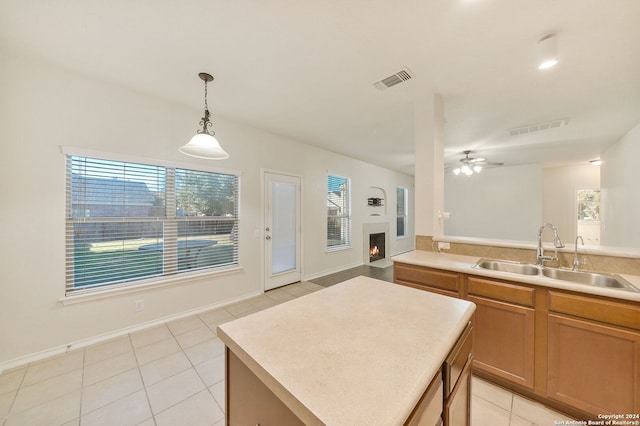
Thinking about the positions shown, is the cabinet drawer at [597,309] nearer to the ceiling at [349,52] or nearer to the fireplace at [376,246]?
the ceiling at [349,52]

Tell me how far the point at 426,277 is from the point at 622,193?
4.43 meters

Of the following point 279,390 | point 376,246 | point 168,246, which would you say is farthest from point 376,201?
point 279,390

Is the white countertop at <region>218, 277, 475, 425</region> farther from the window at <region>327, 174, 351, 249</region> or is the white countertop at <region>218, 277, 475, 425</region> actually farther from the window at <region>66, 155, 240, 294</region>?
the window at <region>327, 174, 351, 249</region>

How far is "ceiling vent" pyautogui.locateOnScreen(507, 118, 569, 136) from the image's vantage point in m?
3.45

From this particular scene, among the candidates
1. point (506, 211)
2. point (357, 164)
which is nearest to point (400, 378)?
point (357, 164)

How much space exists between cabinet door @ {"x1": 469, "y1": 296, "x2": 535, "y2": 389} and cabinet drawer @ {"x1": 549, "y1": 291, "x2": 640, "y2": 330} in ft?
0.57

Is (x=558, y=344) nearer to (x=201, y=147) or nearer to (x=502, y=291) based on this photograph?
(x=502, y=291)

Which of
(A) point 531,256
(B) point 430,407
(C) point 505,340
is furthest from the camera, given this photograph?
(A) point 531,256

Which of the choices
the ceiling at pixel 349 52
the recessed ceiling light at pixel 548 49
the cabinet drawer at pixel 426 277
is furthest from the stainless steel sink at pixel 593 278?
the ceiling at pixel 349 52

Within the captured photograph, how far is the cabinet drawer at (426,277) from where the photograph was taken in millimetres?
2043

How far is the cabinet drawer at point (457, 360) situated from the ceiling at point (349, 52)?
2.04m

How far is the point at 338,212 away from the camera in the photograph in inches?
216

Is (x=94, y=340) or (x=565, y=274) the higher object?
(x=565, y=274)

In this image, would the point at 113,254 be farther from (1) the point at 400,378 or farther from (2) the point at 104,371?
(1) the point at 400,378
